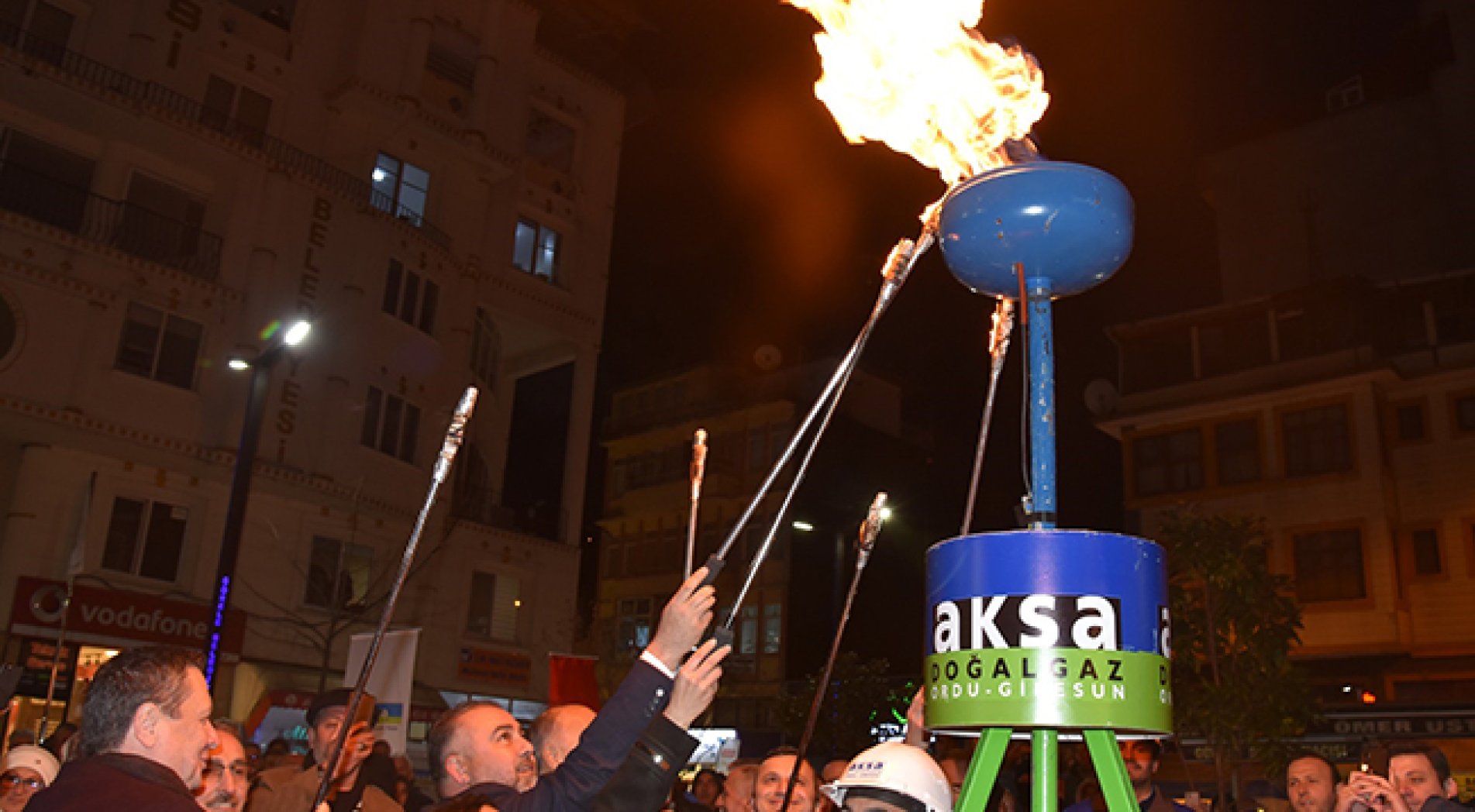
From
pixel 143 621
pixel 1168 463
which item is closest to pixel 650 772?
pixel 143 621

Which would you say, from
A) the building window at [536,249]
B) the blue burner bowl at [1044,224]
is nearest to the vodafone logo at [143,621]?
the building window at [536,249]

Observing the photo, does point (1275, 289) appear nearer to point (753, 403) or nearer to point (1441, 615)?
point (1441, 615)

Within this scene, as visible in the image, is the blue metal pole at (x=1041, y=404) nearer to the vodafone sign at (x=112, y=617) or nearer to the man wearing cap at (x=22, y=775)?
the man wearing cap at (x=22, y=775)

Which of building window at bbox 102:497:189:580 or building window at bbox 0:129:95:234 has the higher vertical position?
building window at bbox 0:129:95:234

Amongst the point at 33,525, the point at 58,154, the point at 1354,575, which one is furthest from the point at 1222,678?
the point at 58,154

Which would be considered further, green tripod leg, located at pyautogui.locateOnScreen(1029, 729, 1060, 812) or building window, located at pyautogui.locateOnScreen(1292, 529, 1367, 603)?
building window, located at pyautogui.locateOnScreen(1292, 529, 1367, 603)

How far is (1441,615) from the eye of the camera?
28.8 metres

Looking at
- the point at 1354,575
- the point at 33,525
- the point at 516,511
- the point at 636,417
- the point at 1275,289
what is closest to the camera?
the point at 33,525

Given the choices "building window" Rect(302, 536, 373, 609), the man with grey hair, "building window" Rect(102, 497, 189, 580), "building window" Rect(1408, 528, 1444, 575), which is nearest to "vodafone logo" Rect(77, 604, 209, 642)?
"building window" Rect(102, 497, 189, 580)

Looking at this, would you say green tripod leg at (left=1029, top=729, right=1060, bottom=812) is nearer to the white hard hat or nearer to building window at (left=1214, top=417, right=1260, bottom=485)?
the white hard hat

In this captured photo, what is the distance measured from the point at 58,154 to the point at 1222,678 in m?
24.5

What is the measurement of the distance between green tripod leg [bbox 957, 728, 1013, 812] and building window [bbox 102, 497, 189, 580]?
73.2ft

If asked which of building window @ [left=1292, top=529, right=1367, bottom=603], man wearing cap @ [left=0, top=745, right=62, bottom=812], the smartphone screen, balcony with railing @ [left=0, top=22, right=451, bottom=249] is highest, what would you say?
balcony with railing @ [left=0, top=22, right=451, bottom=249]

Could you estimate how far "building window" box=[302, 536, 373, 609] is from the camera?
25469 mm
